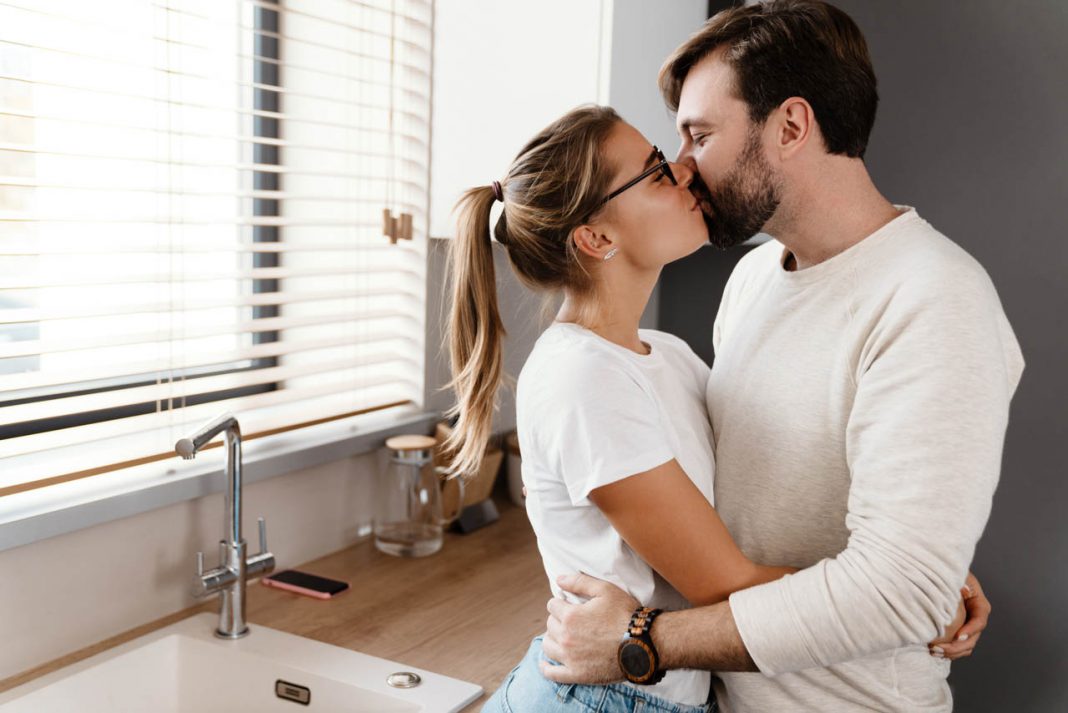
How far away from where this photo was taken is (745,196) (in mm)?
1284

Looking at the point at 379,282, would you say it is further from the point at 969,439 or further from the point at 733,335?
the point at 969,439

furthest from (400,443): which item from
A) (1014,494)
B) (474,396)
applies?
(1014,494)

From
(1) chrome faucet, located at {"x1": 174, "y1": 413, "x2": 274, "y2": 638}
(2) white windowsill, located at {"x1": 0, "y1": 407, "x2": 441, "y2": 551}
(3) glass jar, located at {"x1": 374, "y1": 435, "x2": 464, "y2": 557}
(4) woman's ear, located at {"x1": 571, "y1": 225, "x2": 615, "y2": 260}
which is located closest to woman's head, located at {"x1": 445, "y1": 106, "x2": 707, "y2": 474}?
(4) woman's ear, located at {"x1": 571, "y1": 225, "x2": 615, "y2": 260}

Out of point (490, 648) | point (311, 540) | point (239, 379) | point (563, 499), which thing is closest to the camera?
point (563, 499)

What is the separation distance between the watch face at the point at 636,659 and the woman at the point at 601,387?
6 centimetres

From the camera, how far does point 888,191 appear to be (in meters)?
2.36

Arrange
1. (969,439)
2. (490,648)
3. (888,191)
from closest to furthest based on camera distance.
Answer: (969,439), (490,648), (888,191)

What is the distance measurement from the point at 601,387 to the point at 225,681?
0.85 m

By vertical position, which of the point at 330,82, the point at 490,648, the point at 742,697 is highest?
the point at 330,82

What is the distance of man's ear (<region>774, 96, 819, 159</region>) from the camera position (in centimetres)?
125

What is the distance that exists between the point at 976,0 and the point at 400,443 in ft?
5.13

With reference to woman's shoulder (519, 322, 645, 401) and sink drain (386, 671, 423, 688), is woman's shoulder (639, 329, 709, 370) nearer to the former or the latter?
woman's shoulder (519, 322, 645, 401)

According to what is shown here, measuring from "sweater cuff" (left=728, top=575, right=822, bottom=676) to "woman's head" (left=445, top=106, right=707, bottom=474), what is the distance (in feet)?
1.37

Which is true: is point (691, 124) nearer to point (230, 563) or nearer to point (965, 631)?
point (965, 631)
